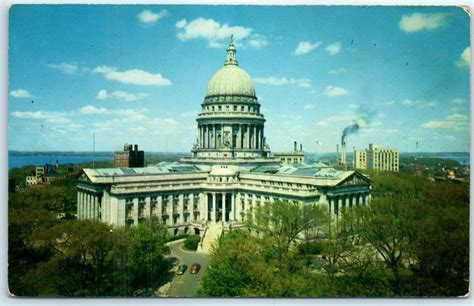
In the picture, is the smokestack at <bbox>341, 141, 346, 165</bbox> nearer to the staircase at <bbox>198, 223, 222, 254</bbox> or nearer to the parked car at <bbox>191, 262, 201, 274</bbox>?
the staircase at <bbox>198, 223, 222, 254</bbox>

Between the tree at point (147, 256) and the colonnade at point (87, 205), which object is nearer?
the tree at point (147, 256)

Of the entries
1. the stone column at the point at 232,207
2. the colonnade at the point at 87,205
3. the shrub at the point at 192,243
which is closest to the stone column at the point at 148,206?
the colonnade at the point at 87,205

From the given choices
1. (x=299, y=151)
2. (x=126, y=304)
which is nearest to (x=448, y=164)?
(x=126, y=304)

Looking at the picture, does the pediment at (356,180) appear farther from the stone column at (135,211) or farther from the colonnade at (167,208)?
the stone column at (135,211)

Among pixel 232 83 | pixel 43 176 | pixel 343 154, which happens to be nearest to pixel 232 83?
pixel 232 83

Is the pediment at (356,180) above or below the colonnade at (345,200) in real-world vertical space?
above

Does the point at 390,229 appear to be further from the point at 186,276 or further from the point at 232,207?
the point at 232,207
